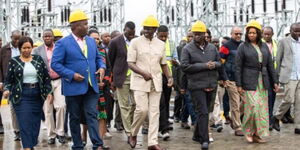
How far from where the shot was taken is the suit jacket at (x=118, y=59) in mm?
9109

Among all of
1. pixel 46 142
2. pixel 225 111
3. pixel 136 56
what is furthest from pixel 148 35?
pixel 225 111

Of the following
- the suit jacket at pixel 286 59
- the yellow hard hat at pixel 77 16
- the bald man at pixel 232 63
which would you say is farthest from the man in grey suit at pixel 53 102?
the suit jacket at pixel 286 59

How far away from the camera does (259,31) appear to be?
8.75 m

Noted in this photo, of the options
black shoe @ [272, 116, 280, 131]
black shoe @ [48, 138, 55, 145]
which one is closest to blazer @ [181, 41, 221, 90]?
black shoe @ [272, 116, 280, 131]

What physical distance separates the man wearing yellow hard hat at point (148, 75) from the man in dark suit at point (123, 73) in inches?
31.8

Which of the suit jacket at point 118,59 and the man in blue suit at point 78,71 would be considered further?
the suit jacket at point 118,59

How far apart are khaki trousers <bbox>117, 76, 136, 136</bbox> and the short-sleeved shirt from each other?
3.03ft

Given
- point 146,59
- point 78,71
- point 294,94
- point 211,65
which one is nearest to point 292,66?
point 294,94

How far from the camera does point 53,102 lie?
30.2 feet

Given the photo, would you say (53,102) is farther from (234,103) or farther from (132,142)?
(234,103)

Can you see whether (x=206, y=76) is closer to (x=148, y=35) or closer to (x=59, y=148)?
(x=148, y=35)

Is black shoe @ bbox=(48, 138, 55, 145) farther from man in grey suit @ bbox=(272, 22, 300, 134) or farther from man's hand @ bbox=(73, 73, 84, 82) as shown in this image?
man in grey suit @ bbox=(272, 22, 300, 134)

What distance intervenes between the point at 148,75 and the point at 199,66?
0.77m

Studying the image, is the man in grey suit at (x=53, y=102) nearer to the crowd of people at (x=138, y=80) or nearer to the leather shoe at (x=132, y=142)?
the crowd of people at (x=138, y=80)
